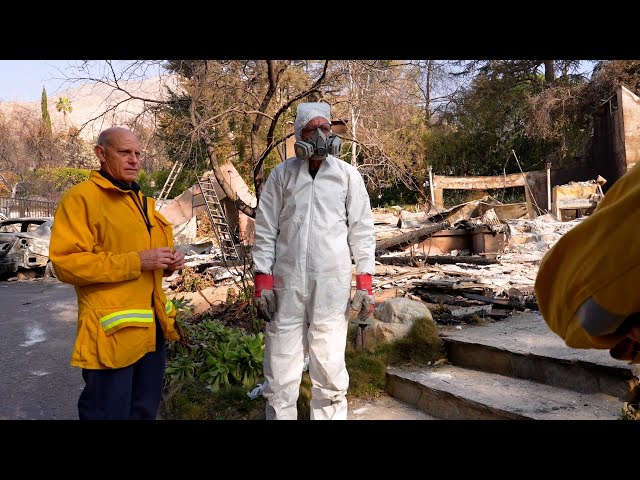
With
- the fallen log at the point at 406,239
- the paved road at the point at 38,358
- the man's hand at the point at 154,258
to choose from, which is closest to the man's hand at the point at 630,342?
the man's hand at the point at 154,258

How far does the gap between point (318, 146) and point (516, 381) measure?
2.36 m

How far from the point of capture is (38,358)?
20.8ft

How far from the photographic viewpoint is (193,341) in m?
5.87

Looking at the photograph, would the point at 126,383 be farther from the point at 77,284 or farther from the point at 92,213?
the point at 92,213

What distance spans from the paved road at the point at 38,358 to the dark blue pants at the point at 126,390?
2048mm

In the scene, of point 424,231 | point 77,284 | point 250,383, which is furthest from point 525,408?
point 424,231

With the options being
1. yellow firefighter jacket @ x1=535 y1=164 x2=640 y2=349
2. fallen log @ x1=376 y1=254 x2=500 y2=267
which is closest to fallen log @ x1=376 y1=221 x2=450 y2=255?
fallen log @ x1=376 y1=254 x2=500 y2=267

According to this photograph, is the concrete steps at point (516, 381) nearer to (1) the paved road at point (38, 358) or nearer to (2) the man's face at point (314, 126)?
(2) the man's face at point (314, 126)

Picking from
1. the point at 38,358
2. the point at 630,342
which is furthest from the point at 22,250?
the point at 630,342

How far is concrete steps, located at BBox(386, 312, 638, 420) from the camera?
363 centimetres

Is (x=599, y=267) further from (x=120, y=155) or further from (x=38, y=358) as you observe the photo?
(x=38, y=358)

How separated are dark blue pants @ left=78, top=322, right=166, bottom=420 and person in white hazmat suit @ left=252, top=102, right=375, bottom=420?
2.50ft

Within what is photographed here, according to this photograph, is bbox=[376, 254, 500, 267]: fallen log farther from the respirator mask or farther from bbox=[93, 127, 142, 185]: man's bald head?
bbox=[93, 127, 142, 185]: man's bald head

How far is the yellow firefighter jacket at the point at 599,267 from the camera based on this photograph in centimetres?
81
